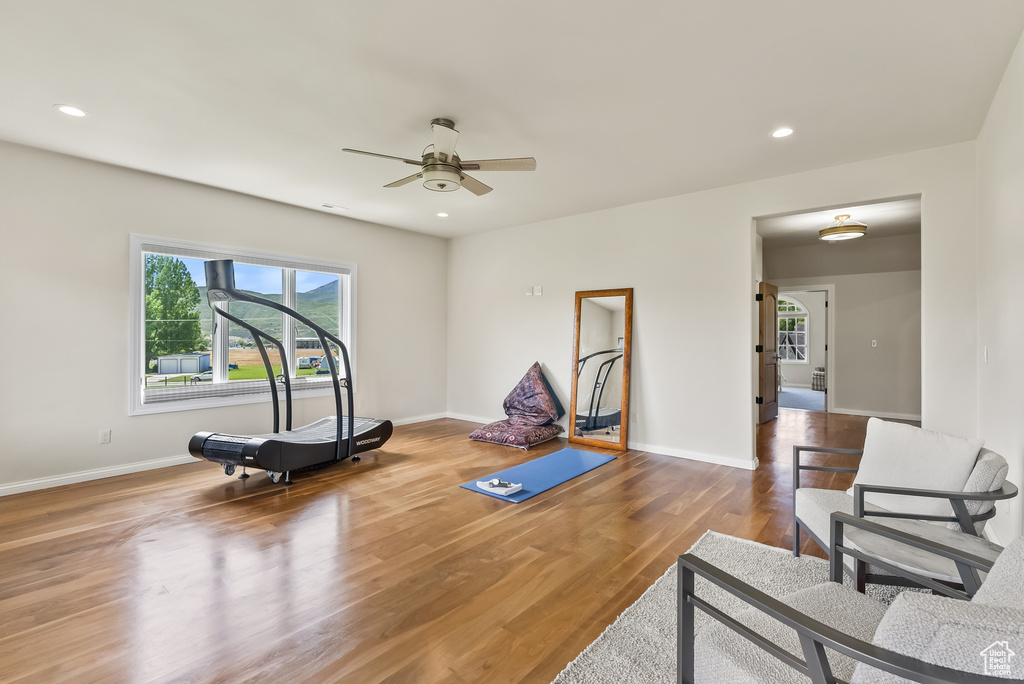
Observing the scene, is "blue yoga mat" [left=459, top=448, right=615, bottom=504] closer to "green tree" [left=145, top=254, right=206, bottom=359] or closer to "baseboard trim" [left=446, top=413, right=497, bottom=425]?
"baseboard trim" [left=446, top=413, right=497, bottom=425]

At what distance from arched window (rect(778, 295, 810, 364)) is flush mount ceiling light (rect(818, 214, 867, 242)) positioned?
6.23 meters

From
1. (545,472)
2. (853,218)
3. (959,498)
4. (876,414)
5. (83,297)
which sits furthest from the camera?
(876,414)

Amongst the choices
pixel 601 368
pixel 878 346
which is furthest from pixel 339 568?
pixel 878 346

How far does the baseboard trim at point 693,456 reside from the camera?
4.59 meters

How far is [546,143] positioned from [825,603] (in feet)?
10.8

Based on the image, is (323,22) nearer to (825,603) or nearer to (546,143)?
(546,143)

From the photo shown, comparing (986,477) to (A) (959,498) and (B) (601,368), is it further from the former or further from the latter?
(B) (601,368)

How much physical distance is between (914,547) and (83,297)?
5.80m

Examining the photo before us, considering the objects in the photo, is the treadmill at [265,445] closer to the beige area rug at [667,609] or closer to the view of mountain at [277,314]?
the view of mountain at [277,314]

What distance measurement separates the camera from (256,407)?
17.3ft

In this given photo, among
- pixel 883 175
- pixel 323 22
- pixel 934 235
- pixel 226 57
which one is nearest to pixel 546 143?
pixel 323 22

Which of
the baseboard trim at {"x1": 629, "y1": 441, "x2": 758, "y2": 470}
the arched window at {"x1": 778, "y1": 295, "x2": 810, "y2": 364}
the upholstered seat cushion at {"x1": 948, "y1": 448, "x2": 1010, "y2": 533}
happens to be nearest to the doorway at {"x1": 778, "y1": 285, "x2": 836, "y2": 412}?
the arched window at {"x1": 778, "y1": 295, "x2": 810, "y2": 364}

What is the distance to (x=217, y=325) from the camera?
505 cm

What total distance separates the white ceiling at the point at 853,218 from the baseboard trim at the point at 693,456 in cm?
258
